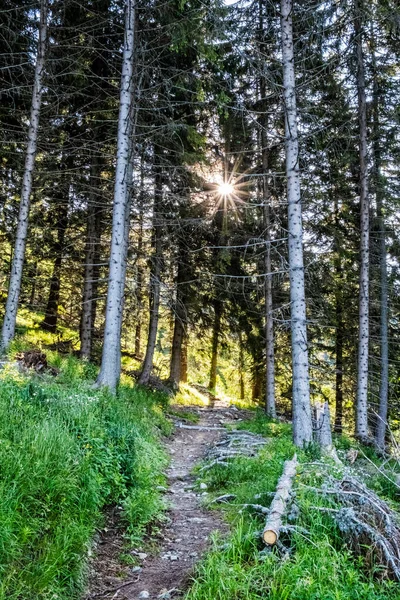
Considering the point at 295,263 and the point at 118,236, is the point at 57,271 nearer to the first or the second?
the point at 118,236

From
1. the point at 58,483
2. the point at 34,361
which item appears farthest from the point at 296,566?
the point at 34,361

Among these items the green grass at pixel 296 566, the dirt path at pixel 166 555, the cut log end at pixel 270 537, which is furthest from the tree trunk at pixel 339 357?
the cut log end at pixel 270 537

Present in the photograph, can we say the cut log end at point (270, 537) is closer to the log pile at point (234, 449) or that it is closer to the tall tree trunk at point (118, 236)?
the log pile at point (234, 449)

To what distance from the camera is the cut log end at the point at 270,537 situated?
3.53 metres

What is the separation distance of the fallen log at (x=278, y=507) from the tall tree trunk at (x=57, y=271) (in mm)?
12062

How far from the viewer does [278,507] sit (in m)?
3.97

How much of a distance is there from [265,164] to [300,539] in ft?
40.9

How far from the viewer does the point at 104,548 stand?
3932 mm

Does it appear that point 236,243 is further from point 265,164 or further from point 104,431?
point 104,431

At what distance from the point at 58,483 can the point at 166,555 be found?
4.91 ft

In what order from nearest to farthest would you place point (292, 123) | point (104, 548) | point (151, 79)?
1. point (104, 548)
2. point (292, 123)
3. point (151, 79)

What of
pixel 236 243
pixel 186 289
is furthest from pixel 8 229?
pixel 236 243

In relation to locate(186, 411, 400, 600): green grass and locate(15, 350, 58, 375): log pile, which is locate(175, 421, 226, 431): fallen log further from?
locate(186, 411, 400, 600): green grass

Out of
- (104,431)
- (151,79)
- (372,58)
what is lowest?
(104,431)
